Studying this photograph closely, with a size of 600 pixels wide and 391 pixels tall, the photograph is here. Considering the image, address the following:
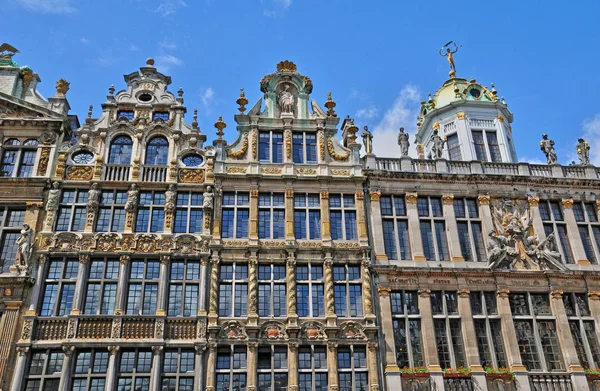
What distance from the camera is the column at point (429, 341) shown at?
22.3 metres

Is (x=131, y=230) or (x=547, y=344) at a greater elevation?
(x=131, y=230)

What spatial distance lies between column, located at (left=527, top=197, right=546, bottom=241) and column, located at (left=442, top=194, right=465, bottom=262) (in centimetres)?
395

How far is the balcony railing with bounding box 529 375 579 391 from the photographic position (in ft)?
74.6

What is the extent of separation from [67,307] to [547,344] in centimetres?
2035

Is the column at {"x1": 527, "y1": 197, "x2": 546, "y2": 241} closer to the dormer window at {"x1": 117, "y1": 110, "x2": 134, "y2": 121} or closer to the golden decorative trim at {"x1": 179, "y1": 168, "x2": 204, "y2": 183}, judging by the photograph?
the golden decorative trim at {"x1": 179, "y1": 168, "x2": 204, "y2": 183}

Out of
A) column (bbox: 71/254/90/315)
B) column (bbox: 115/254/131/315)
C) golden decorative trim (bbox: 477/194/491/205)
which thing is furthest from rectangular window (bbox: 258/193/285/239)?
golden decorative trim (bbox: 477/194/491/205)

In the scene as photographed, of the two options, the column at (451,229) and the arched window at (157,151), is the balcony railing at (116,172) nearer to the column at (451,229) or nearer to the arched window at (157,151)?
Result: the arched window at (157,151)

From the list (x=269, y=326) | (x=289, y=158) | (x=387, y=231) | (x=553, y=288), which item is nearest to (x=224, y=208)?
(x=289, y=158)

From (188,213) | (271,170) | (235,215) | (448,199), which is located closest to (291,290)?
(235,215)

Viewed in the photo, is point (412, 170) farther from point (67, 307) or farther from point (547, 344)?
point (67, 307)

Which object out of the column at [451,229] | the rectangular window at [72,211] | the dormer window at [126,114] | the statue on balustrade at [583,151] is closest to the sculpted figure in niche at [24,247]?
the rectangular window at [72,211]

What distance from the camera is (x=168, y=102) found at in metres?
27.2

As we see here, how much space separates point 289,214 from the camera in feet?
82.0

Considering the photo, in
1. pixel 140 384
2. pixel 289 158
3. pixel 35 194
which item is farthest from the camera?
pixel 289 158
